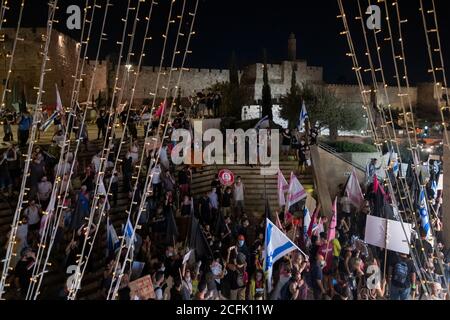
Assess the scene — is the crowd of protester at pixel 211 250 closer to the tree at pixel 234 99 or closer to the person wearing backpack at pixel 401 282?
the person wearing backpack at pixel 401 282

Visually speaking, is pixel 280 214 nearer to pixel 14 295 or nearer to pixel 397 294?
pixel 397 294

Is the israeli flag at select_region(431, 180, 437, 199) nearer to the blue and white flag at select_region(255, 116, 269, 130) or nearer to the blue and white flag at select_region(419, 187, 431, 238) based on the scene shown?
the blue and white flag at select_region(419, 187, 431, 238)

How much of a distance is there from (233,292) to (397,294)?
2.27 metres

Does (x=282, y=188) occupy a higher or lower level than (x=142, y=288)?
higher

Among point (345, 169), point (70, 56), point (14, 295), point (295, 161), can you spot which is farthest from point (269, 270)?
point (70, 56)

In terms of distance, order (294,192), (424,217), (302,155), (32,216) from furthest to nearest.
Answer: (302,155)
(294,192)
(424,217)
(32,216)

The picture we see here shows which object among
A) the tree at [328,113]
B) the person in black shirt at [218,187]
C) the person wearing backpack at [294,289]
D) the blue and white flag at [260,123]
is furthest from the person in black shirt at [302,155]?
the tree at [328,113]

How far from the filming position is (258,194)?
1351cm

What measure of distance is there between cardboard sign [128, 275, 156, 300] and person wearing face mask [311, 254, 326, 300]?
2.30 meters

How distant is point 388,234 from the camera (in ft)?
26.1

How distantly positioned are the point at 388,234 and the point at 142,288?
378 cm

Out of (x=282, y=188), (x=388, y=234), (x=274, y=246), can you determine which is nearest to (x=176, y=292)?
(x=274, y=246)

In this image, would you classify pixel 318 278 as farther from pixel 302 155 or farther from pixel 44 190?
pixel 302 155

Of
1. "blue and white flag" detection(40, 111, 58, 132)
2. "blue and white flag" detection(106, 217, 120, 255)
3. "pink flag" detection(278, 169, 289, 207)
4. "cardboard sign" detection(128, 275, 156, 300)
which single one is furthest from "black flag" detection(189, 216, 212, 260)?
"blue and white flag" detection(40, 111, 58, 132)
